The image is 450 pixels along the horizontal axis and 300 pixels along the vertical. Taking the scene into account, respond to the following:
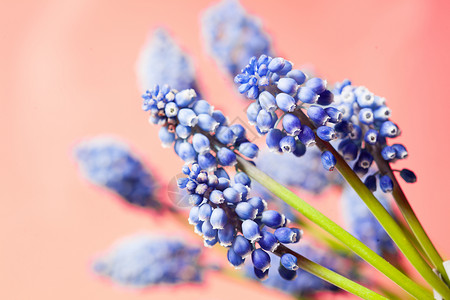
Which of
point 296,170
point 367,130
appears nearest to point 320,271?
point 367,130

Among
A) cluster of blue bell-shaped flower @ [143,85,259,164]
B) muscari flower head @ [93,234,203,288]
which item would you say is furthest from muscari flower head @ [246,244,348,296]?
cluster of blue bell-shaped flower @ [143,85,259,164]

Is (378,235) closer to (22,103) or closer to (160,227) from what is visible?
(160,227)

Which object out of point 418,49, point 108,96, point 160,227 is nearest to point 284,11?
point 418,49

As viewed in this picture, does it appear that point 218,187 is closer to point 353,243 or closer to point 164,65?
point 353,243

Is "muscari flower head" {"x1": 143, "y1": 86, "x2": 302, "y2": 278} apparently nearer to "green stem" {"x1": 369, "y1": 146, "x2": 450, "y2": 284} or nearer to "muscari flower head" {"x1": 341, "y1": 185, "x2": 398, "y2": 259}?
"green stem" {"x1": 369, "y1": 146, "x2": 450, "y2": 284}

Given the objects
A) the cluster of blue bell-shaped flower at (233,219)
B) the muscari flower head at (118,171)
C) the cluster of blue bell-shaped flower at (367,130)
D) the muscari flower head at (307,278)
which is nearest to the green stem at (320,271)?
the cluster of blue bell-shaped flower at (233,219)

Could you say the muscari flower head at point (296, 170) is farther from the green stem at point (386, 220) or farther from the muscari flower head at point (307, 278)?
the green stem at point (386, 220)
